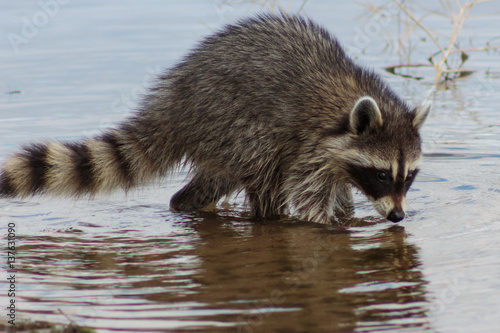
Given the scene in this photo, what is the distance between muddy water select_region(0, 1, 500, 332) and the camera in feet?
12.3

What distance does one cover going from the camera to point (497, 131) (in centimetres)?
702

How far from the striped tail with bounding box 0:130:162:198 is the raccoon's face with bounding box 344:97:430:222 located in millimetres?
1423

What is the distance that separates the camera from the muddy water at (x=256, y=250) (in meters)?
3.76

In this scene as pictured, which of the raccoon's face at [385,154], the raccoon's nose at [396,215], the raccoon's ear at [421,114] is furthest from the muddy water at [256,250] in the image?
the raccoon's ear at [421,114]

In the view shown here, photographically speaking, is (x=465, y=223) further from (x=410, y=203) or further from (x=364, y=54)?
(x=364, y=54)

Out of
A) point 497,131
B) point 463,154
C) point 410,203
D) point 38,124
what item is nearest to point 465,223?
point 410,203

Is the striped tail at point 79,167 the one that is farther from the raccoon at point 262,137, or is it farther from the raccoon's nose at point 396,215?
the raccoon's nose at point 396,215

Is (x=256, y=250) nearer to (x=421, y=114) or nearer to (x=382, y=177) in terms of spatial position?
(x=382, y=177)

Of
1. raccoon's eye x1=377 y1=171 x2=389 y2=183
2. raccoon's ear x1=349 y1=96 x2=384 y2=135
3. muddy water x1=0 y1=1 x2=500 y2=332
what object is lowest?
muddy water x1=0 y1=1 x2=500 y2=332

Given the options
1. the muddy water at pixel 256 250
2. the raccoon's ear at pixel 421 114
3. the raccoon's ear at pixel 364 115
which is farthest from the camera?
the raccoon's ear at pixel 421 114

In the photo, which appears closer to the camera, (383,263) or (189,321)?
(189,321)

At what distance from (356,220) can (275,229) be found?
593 millimetres

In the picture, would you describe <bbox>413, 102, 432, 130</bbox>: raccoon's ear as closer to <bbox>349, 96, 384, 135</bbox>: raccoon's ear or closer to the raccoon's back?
<bbox>349, 96, 384, 135</bbox>: raccoon's ear

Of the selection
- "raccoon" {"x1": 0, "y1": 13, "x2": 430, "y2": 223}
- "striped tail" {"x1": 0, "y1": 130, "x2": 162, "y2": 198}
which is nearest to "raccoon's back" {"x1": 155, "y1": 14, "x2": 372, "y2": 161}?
A: "raccoon" {"x1": 0, "y1": 13, "x2": 430, "y2": 223}
